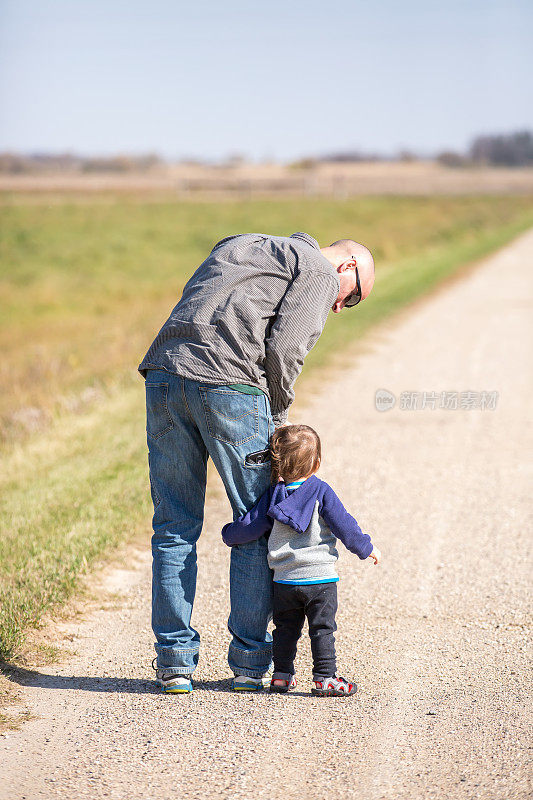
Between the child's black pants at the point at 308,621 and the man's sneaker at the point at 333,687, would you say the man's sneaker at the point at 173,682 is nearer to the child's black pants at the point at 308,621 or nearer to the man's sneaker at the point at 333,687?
the child's black pants at the point at 308,621

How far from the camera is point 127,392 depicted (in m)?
10.1

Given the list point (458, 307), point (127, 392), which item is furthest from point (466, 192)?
point (127, 392)

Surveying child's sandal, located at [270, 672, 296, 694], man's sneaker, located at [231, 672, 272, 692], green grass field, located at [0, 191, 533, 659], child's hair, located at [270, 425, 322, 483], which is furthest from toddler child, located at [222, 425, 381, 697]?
green grass field, located at [0, 191, 533, 659]

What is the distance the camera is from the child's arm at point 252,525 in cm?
334

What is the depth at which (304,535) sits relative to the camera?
3373 mm

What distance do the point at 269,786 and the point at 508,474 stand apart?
13.8 ft

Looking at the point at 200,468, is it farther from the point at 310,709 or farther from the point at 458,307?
the point at 458,307

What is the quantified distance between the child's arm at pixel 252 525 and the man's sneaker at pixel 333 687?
2.01 ft

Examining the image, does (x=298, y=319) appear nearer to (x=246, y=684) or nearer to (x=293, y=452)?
(x=293, y=452)

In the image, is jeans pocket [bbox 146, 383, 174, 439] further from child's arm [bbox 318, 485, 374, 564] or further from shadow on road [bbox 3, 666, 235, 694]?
shadow on road [bbox 3, 666, 235, 694]

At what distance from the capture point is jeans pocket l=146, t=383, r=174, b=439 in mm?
3324

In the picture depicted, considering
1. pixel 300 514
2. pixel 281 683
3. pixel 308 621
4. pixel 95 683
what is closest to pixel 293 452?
pixel 300 514

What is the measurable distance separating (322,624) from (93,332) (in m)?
13.6

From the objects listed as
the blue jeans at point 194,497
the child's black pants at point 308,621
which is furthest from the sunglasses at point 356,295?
the child's black pants at point 308,621
